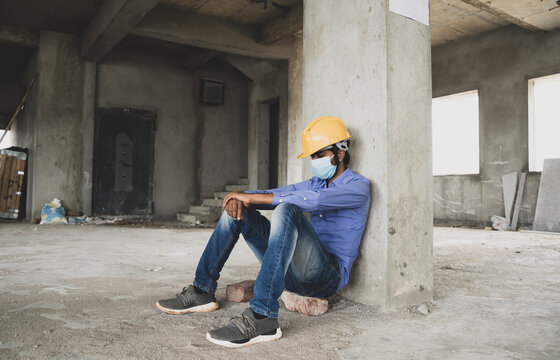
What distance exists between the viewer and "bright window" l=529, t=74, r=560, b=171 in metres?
7.80

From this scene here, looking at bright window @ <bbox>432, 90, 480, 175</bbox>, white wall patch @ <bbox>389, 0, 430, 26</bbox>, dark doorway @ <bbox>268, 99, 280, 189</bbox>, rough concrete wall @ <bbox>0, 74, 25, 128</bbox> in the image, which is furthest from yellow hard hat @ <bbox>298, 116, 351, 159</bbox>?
rough concrete wall @ <bbox>0, 74, 25, 128</bbox>

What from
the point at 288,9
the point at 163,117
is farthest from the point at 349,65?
the point at 163,117

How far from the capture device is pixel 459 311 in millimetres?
2465

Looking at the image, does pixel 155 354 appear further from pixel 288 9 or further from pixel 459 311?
pixel 288 9

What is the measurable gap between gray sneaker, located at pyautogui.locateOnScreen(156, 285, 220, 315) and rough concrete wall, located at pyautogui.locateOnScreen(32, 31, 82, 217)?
7907 millimetres

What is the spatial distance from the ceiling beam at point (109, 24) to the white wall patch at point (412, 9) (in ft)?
16.1

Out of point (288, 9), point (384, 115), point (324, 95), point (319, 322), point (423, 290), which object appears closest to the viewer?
point (319, 322)

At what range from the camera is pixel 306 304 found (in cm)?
236

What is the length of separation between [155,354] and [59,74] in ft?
29.9

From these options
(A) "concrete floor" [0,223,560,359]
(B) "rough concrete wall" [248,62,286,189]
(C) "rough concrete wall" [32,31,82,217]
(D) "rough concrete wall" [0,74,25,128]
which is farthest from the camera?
(D) "rough concrete wall" [0,74,25,128]

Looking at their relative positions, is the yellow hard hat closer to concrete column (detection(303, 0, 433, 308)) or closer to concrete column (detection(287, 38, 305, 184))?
concrete column (detection(303, 0, 433, 308))

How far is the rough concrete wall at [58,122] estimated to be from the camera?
8.94m

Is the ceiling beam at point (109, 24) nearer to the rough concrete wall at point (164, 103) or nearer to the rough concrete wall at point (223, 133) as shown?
the rough concrete wall at point (164, 103)

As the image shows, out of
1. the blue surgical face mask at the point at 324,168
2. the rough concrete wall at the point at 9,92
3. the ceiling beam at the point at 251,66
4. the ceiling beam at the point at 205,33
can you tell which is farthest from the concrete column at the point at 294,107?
the rough concrete wall at the point at 9,92
